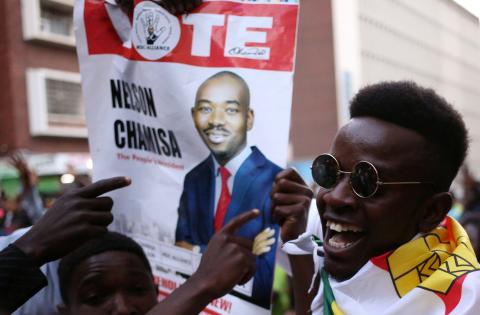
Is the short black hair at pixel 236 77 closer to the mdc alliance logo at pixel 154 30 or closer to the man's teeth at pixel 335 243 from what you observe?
the mdc alliance logo at pixel 154 30

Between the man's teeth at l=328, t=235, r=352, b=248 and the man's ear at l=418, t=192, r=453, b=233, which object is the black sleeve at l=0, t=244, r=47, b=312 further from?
the man's ear at l=418, t=192, r=453, b=233

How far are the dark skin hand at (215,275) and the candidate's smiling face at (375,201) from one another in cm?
28

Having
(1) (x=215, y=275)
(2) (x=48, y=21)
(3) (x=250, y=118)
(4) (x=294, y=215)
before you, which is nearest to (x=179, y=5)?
(3) (x=250, y=118)

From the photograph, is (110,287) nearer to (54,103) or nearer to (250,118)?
(250,118)

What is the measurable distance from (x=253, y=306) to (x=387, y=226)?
2.18ft

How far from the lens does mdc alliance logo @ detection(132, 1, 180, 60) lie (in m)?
1.93

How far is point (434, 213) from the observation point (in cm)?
135

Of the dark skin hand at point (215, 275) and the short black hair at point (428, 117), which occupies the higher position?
the short black hair at point (428, 117)

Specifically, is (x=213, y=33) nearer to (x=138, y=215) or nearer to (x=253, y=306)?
(x=138, y=215)

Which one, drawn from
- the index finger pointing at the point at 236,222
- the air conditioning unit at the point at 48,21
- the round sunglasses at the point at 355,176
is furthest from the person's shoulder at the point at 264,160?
the air conditioning unit at the point at 48,21

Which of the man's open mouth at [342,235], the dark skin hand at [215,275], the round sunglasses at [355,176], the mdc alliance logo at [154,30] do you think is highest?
the mdc alliance logo at [154,30]

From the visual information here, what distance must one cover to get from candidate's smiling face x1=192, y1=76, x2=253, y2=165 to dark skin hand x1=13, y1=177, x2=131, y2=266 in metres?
0.39

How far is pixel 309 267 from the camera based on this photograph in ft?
5.63

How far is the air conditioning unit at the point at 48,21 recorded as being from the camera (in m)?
15.9
